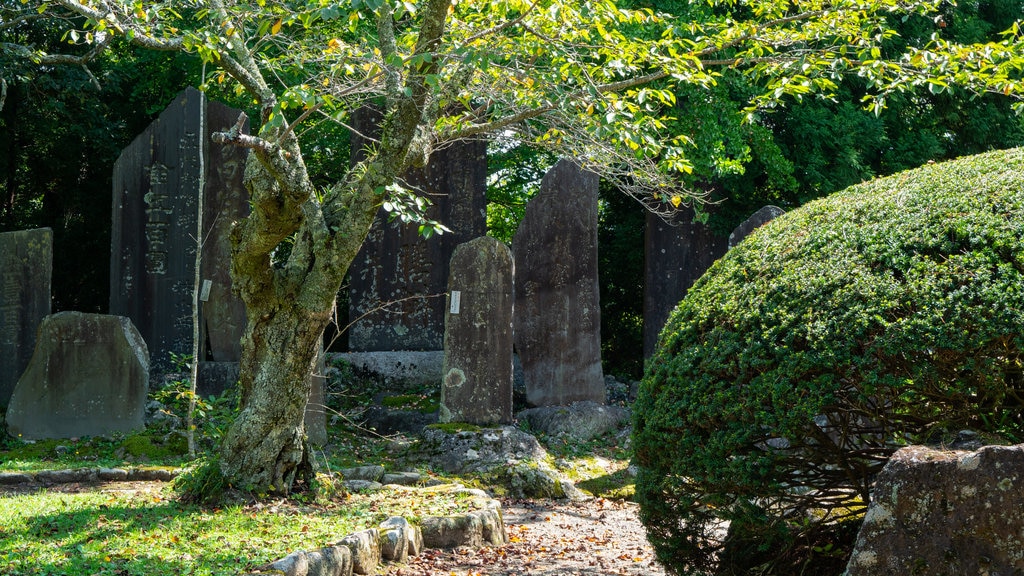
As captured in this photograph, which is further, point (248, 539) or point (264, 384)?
point (264, 384)

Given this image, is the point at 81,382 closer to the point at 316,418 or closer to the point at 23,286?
the point at 23,286

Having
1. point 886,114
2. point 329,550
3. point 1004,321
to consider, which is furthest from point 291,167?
point 886,114

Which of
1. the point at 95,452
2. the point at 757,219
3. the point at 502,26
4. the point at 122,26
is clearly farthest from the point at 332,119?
the point at 757,219

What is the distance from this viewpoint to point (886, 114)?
45.5ft

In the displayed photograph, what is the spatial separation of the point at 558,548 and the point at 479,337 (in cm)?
390

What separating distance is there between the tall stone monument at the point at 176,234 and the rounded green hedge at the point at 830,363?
878cm

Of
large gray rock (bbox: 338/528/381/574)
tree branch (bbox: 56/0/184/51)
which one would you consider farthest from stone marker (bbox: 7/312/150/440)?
large gray rock (bbox: 338/528/381/574)

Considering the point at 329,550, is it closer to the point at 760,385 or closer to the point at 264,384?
the point at 264,384

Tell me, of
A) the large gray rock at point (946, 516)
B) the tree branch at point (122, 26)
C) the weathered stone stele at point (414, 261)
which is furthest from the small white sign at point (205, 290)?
the large gray rock at point (946, 516)

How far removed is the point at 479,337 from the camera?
407 inches

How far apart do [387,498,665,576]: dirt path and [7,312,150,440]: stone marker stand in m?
4.56

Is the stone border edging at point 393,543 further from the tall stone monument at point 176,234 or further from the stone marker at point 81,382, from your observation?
the tall stone monument at point 176,234

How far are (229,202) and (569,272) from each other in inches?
179

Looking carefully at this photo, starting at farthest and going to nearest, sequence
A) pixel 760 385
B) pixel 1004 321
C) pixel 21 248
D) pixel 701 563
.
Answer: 1. pixel 21 248
2. pixel 701 563
3. pixel 760 385
4. pixel 1004 321
